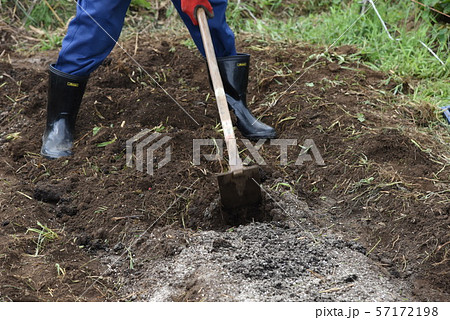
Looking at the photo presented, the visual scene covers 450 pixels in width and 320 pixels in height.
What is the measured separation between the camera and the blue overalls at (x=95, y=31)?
2.86m

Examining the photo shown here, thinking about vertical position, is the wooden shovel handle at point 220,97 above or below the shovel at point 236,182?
above

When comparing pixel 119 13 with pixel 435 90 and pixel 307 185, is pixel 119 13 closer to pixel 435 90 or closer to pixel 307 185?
pixel 307 185

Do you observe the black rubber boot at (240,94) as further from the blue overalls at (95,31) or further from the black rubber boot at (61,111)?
the black rubber boot at (61,111)

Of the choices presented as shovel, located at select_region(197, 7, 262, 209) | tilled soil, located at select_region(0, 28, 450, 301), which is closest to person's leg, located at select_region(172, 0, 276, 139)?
tilled soil, located at select_region(0, 28, 450, 301)

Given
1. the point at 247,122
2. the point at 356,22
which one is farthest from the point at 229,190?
the point at 356,22

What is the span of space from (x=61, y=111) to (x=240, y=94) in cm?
95

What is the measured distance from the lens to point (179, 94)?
355cm

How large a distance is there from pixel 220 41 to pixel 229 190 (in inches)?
38.3

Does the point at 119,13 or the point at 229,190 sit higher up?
the point at 119,13

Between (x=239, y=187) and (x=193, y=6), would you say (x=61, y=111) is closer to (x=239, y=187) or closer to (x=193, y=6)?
(x=193, y=6)

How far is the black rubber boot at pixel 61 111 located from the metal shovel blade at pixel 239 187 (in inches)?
38.2

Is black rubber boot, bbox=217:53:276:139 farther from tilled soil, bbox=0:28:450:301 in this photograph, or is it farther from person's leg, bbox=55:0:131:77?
person's leg, bbox=55:0:131:77

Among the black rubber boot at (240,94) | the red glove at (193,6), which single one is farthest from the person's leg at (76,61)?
the black rubber boot at (240,94)

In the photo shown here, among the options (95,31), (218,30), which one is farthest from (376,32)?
(95,31)
